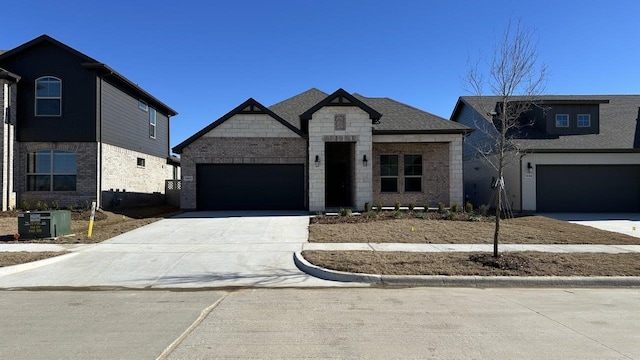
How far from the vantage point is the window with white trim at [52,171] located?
17359mm

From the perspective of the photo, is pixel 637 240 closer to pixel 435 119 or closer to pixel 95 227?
pixel 435 119

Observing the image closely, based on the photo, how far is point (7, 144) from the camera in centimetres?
1656

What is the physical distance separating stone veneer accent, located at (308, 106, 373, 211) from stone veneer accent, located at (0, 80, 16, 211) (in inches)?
513

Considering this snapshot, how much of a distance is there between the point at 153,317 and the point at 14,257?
5.91 meters

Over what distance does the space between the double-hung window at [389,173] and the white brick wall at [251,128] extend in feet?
17.4

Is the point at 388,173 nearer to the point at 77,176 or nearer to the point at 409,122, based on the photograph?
the point at 409,122

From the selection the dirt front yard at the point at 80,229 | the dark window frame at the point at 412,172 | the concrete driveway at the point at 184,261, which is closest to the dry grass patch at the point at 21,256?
the dirt front yard at the point at 80,229

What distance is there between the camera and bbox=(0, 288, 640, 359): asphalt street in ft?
13.9

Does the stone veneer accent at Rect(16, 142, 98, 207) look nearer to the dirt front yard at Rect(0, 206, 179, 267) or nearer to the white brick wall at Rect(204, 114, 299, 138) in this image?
the dirt front yard at Rect(0, 206, 179, 267)

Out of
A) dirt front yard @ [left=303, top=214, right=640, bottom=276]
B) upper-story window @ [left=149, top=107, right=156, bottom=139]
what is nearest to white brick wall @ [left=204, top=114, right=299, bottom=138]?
dirt front yard @ [left=303, top=214, right=640, bottom=276]

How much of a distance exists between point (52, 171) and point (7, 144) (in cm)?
196

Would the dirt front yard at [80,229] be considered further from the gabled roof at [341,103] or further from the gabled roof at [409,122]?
the gabled roof at [409,122]

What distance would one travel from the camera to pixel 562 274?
7.73 metres

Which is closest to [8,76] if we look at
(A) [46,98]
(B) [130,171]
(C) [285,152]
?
(A) [46,98]
